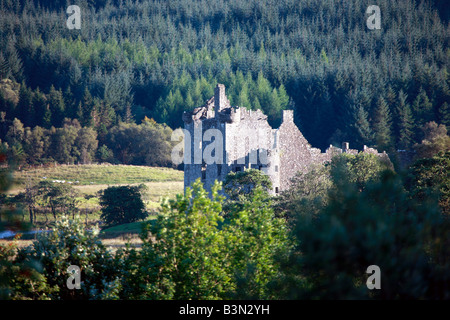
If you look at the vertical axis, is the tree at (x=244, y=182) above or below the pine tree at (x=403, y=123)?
below

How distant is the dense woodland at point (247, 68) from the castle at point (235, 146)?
30.4 meters

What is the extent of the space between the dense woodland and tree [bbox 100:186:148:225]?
A: 133 ft

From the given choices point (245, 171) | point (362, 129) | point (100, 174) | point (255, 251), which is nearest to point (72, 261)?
point (255, 251)

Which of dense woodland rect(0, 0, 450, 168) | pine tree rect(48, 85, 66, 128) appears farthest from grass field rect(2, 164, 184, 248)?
pine tree rect(48, 85, 66, 128)

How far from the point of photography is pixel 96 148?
115 meters

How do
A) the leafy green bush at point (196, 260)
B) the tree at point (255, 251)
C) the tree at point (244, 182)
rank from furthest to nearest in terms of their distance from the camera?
the tree at point (244, 182)
the leafy green bush at point (196, 260)
the tree at point (255, 251)

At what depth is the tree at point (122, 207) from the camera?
70750mm

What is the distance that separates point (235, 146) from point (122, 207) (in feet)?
49.2

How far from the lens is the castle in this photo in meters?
65.7

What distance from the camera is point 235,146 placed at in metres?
66.7

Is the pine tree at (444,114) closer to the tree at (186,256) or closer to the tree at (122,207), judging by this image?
the tree at (122,207)

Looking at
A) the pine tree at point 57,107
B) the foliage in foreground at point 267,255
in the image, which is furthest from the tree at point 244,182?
the pine tree at point 57,107

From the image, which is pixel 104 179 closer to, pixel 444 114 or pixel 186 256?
pixel 444 114

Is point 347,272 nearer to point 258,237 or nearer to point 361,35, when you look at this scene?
point 258,237
